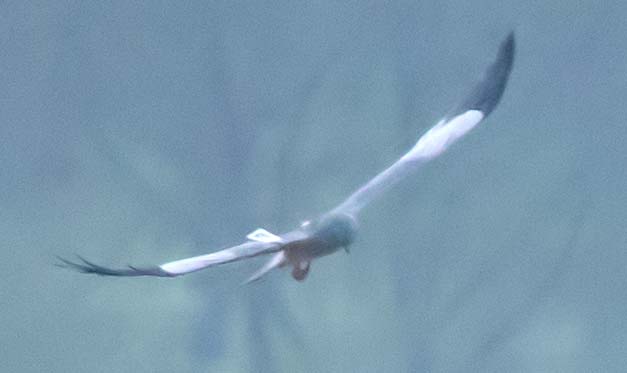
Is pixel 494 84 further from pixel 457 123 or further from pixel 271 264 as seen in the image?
pixel 271 264

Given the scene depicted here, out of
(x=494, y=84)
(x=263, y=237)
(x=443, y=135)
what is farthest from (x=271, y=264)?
(x=494, y=84)

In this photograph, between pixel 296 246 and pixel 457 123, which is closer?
pixel 296 246

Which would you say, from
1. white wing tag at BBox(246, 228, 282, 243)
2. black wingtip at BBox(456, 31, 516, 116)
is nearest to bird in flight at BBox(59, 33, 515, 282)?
white wing tag at BBox(246, 228, 282, 243)

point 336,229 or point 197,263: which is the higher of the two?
point 197,263

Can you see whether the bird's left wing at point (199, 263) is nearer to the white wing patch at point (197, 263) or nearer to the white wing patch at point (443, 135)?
the white wing patch at point (197, 263)

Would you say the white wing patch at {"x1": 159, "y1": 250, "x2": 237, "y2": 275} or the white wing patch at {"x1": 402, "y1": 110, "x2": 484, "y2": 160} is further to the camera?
the white wing patch at {"x1": 402, "y1": 110, "x2": 484, "y2": 160}

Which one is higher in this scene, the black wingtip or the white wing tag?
the black wingtip

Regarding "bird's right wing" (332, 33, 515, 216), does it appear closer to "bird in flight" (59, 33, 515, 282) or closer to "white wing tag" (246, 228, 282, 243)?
"bird in flight" (59, 33, 515, 282)

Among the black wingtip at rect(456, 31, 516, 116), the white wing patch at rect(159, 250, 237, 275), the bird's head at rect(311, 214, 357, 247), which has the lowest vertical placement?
the bird's head at rect(311, 214, 357, 247)
